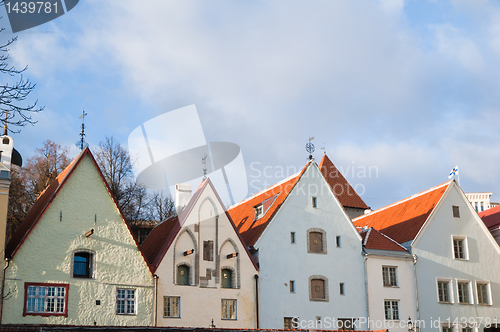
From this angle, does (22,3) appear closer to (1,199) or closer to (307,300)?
(1,199)

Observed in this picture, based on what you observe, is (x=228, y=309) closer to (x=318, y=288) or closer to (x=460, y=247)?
(x=318, y=288)

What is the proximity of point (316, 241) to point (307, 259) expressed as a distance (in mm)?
1468

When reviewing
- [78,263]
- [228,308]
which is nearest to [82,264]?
[78,263]

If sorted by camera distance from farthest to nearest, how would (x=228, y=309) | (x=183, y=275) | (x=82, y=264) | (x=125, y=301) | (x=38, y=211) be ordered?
(x=228, y=309) < (x=183, y=275) < (x=38, y=211) < (x=125, y=301) < (x=82, y=264)

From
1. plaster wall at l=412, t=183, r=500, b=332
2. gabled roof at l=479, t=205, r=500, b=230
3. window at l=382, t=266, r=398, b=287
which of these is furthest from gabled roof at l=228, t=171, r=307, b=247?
gabled roof at l=479, t=205, r=500, b=230

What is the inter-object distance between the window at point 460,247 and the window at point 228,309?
1588cm

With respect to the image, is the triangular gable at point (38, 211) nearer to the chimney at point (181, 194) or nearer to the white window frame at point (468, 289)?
the chimney at point (181, 194)

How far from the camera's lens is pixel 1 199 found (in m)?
28.7

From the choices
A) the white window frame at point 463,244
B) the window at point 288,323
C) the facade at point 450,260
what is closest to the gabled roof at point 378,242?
the facade at point 450,260

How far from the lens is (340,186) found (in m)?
55.7

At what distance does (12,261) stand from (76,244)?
3028 millimetres

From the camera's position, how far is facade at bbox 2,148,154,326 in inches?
1111

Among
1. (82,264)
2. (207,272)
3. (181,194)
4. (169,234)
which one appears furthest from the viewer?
(181,194)

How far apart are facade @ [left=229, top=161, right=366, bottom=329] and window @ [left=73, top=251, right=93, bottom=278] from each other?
9.41m
